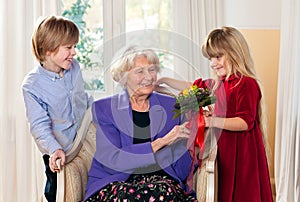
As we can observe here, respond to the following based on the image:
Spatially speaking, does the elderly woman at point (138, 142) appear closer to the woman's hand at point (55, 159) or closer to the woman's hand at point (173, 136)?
the woman's hand at point (173, 136)

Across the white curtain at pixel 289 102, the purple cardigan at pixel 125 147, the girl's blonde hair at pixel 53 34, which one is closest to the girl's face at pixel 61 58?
the girl's blonde hair at pixel 53 34

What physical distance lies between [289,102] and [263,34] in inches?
23.5

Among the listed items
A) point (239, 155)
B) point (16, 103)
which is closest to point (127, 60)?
point (239, 155)

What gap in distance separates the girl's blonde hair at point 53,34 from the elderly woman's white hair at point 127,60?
34 centimetres

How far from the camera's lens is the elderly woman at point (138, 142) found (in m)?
2.39

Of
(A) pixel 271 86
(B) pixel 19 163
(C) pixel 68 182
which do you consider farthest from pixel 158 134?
(A) pixel 271 86

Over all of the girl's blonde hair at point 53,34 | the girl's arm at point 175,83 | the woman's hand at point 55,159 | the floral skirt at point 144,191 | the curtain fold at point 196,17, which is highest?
the curtain fold at point 196,17

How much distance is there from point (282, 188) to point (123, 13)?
1552mm

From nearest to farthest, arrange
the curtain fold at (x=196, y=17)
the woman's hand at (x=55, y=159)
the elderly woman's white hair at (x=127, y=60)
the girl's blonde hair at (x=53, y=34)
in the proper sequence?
1. the elderly woman's white hair at (x=127, y=60)
2. the woman's hand at (x=55, y=159)
3. the girl's blonde hair at (x=53, y=34)
4. the curtain fold at (x=196, y=17)

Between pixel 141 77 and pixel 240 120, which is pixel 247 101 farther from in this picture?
pixel 141 77

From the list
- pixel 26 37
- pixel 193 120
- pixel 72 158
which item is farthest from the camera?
pixel 26 37

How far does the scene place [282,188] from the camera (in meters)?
3.85

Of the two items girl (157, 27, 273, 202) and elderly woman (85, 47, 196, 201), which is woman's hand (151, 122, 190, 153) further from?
girl (157, 27, 273, 202)

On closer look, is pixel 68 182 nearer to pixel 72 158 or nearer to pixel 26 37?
pixel 72 158
